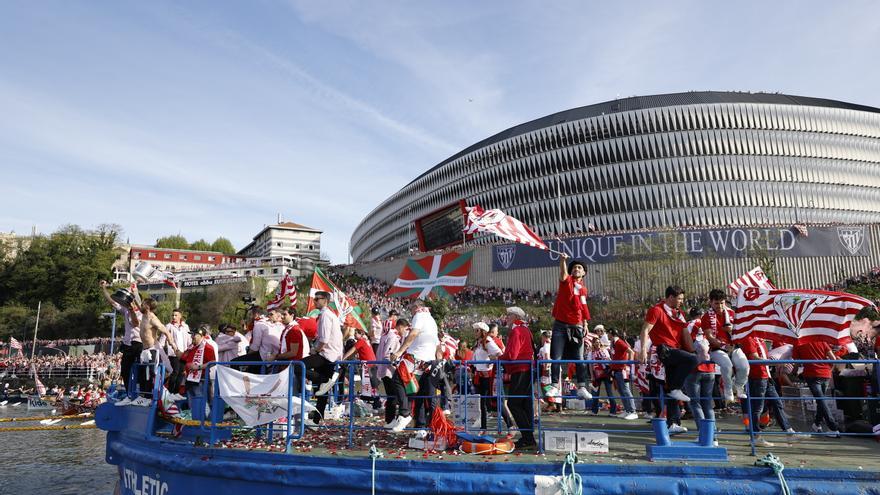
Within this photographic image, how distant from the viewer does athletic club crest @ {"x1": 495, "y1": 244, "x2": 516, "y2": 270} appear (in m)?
58.2

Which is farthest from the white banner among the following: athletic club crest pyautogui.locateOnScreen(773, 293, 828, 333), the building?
the building

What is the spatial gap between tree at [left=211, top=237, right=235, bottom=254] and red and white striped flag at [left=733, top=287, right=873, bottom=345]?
542 ft

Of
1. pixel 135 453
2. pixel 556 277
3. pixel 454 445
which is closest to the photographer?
pixel 454 445

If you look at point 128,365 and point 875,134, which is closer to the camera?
point 128,365

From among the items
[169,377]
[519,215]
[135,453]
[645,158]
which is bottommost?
[135,453]

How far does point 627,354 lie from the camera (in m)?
12.5

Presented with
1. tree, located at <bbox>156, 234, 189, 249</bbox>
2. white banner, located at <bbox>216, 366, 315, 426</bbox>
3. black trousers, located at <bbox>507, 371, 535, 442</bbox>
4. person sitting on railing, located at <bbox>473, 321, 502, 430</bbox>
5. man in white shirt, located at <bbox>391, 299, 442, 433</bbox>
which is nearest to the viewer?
black trousers, located at <bbox>507, 371, 535, 442</bbox>

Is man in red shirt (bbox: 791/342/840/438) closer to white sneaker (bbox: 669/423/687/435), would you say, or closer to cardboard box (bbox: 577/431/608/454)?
white sneaker (bbox: 669/423/687/435)

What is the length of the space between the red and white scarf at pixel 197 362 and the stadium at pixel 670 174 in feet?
156

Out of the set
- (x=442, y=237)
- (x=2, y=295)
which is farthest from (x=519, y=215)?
(x=2, y=295)

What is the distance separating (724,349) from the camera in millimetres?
8570

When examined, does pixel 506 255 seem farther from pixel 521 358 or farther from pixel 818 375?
pixel 521 358

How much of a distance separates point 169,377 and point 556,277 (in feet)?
160

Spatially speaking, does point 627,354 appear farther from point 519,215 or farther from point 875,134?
point 875,134
